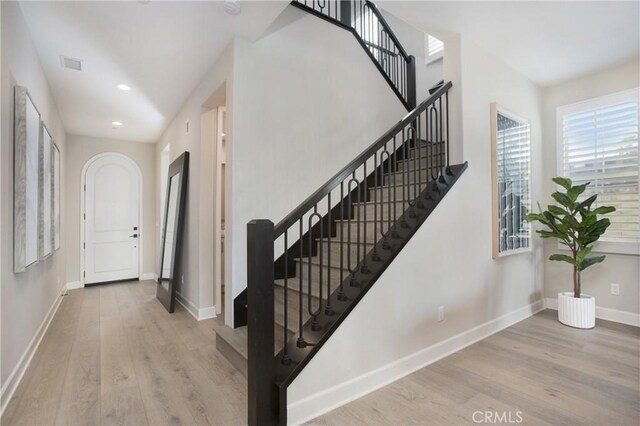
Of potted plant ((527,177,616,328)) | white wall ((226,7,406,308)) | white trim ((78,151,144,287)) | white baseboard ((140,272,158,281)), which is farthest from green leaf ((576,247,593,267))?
white trim ((78,151,144,287))

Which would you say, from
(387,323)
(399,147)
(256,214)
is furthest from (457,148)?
(256,214)

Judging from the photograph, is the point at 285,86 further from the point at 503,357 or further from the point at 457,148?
the point at 503,357

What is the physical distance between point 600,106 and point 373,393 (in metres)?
3.93

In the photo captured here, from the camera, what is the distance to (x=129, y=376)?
2.30 meters

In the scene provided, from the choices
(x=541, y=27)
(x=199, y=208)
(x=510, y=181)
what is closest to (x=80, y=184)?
(x=199, y=208)

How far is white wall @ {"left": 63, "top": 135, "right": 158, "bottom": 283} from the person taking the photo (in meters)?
5.37

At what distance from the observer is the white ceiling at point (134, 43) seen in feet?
7.88

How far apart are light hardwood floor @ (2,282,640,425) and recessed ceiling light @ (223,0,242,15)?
8.96 feet

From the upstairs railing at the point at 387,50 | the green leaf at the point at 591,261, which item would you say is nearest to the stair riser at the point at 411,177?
the upstairs railing at the point at 387,50

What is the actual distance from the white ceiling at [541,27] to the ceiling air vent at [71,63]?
2.97m

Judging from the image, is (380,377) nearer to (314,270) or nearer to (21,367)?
(314,270)

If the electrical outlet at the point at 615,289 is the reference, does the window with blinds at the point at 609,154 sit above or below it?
above

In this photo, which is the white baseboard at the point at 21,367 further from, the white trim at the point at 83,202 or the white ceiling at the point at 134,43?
the white ceiling at the point at 134,43

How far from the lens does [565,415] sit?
1.81 meters
